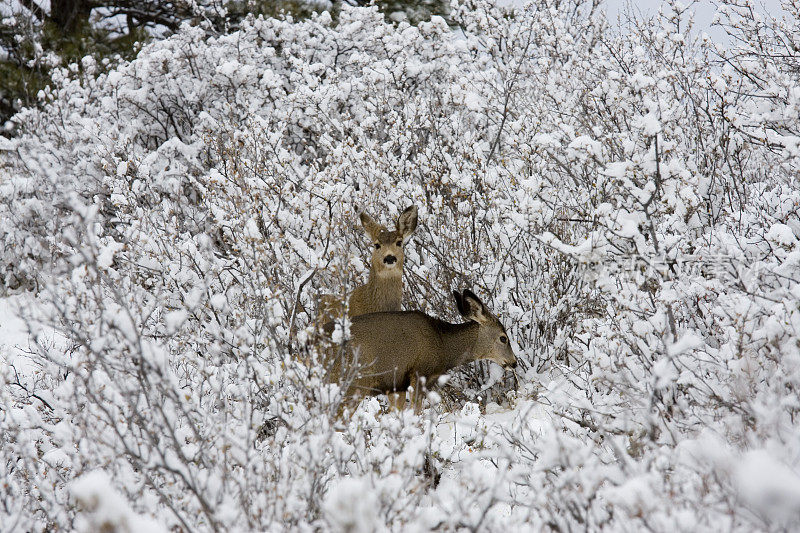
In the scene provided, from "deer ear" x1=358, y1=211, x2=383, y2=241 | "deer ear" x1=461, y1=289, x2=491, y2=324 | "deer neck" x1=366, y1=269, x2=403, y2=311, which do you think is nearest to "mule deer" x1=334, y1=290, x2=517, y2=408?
"deer ear" x1=461, y1=289, x2=491, y2=324

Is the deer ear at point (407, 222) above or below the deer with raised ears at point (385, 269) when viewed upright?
above

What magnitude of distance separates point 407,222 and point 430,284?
2.51 feet

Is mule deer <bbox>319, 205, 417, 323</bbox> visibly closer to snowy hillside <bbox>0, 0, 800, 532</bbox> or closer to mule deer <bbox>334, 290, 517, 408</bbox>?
snowy hillside <bbox>0, 0, 800, 532</bbox>

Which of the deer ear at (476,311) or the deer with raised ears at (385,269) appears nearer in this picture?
the deer ear at (476,311)

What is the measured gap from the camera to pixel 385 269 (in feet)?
21.3

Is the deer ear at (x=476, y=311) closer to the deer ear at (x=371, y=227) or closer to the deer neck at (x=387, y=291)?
the deer neck at (x=387, y=291)

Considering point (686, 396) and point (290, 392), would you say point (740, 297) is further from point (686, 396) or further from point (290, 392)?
point (290, 392)

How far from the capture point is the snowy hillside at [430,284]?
2889 mm

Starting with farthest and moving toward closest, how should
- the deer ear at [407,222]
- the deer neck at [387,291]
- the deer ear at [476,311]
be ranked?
the deer neck at [387,291]
the deer ear at [407,222]
the deer ear at [476,311]

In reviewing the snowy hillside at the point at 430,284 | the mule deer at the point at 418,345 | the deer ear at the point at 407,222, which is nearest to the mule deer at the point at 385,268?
the deer ear at the point at 407,222

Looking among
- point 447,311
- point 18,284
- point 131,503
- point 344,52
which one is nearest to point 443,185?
point 447,311

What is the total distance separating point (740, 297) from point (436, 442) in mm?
2009

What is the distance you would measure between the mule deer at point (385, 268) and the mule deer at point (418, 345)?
0.62m

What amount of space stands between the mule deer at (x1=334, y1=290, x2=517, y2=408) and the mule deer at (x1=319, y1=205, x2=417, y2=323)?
0.62m
